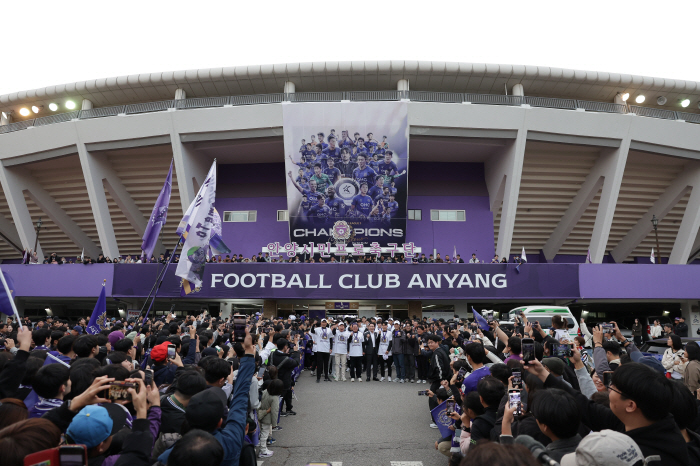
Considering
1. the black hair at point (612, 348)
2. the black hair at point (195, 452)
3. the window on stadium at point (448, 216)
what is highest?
the window on stadium at point (448, 216)

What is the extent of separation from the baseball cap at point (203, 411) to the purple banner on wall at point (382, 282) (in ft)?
60.3

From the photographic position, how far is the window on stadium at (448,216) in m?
28.0

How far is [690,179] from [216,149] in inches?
1084

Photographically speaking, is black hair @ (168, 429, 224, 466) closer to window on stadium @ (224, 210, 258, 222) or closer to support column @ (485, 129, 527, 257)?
support column @ (485, 129, 527, 257)

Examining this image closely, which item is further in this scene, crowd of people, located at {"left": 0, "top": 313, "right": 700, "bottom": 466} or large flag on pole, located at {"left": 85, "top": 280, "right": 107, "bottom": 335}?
large flag on pole, located at {"left": 85, "top": 280, "right": 107, "bottom": 335}

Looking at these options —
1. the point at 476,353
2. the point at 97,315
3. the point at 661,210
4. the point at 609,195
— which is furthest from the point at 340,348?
the point at 661,210

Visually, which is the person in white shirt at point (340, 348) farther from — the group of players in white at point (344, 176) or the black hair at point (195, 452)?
the black hair at point (195, 452)

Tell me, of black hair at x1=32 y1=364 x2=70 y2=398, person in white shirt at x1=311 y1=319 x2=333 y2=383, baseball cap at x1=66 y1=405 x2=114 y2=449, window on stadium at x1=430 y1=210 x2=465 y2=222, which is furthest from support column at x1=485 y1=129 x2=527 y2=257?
baseball cap at x1=66 y1=405 x2=114 y2=449

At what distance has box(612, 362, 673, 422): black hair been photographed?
2555mm

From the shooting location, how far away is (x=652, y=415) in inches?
102

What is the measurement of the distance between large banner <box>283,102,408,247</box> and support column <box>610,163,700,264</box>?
15.5 metres

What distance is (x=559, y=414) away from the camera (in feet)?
9.07

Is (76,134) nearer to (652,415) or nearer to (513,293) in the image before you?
(513,293)

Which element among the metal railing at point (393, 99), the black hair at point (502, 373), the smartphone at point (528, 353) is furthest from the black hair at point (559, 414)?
the metal railing at point (393, 99)
